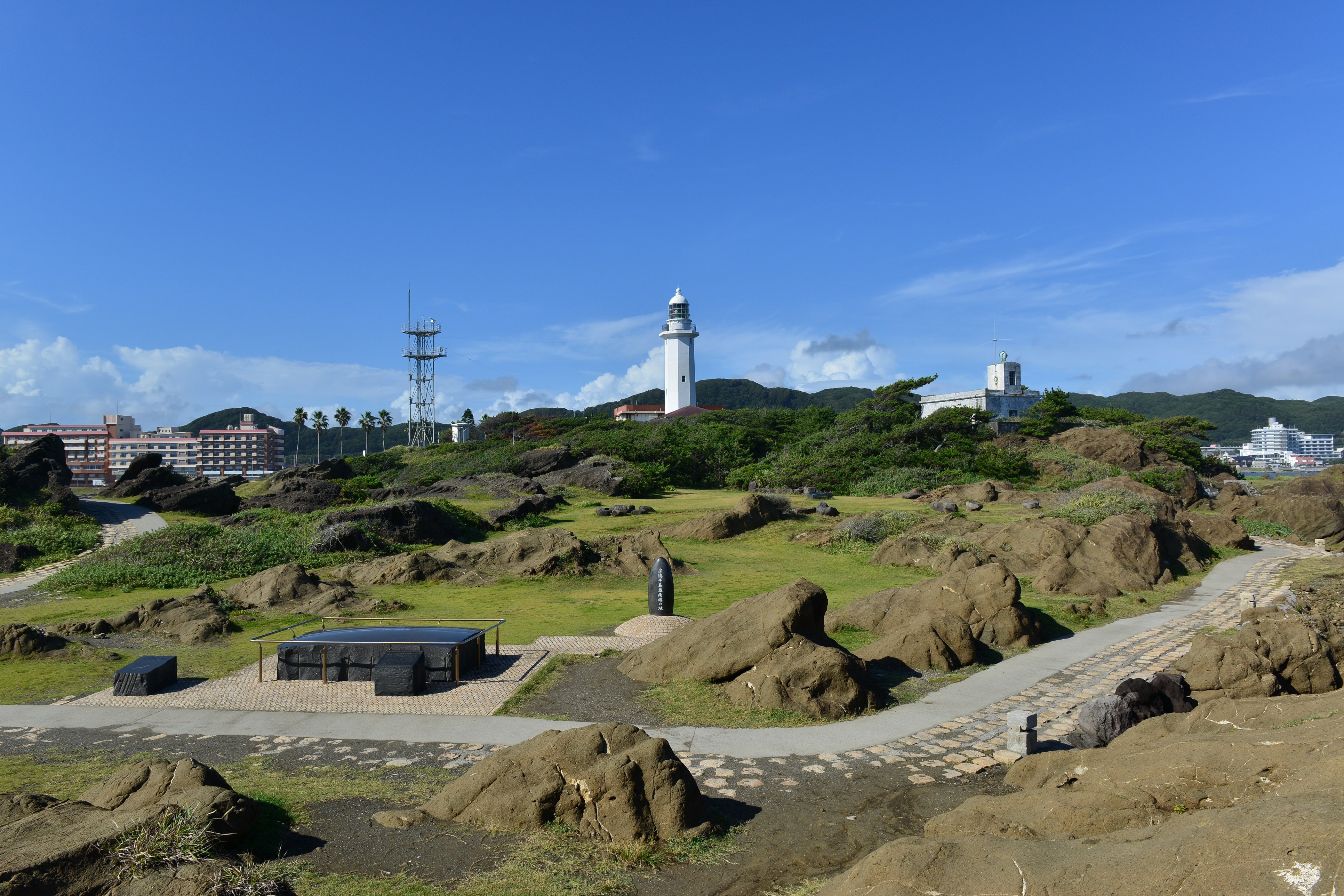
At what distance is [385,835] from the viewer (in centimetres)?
684

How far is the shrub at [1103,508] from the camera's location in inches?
985

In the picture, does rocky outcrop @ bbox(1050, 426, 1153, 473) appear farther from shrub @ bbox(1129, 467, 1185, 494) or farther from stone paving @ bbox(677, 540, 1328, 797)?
stone paving @ bbox(677, 540, 1328, 797)

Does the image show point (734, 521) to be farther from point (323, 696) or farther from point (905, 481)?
point (323, 696)

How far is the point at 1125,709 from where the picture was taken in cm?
922

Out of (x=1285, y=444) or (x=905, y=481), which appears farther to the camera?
(x=1285, y=444)

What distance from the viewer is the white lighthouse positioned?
82.1m

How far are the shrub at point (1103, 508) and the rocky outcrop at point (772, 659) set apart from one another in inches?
584

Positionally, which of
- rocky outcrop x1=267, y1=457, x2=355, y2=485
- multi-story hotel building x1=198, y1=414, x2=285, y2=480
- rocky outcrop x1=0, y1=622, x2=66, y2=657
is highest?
multi-story hotel building x1=198, y1=414, x2=285, y2=480

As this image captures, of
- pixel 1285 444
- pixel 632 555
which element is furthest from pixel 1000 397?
pixel 1285 444

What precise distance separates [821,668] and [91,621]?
47.8ft

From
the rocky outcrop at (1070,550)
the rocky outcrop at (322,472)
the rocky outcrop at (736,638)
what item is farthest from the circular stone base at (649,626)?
the rocky outcrop at (322,472)

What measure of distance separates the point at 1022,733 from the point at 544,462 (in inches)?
1698

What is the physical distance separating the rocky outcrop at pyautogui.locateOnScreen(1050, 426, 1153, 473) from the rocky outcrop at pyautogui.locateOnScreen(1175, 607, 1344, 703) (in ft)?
127

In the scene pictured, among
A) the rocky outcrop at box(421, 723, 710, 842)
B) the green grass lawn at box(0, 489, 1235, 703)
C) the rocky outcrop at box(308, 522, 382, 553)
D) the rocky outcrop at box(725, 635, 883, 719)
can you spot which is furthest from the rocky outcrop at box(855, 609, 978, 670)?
the rocky outcrop at box(308, 522, 382, 553)
